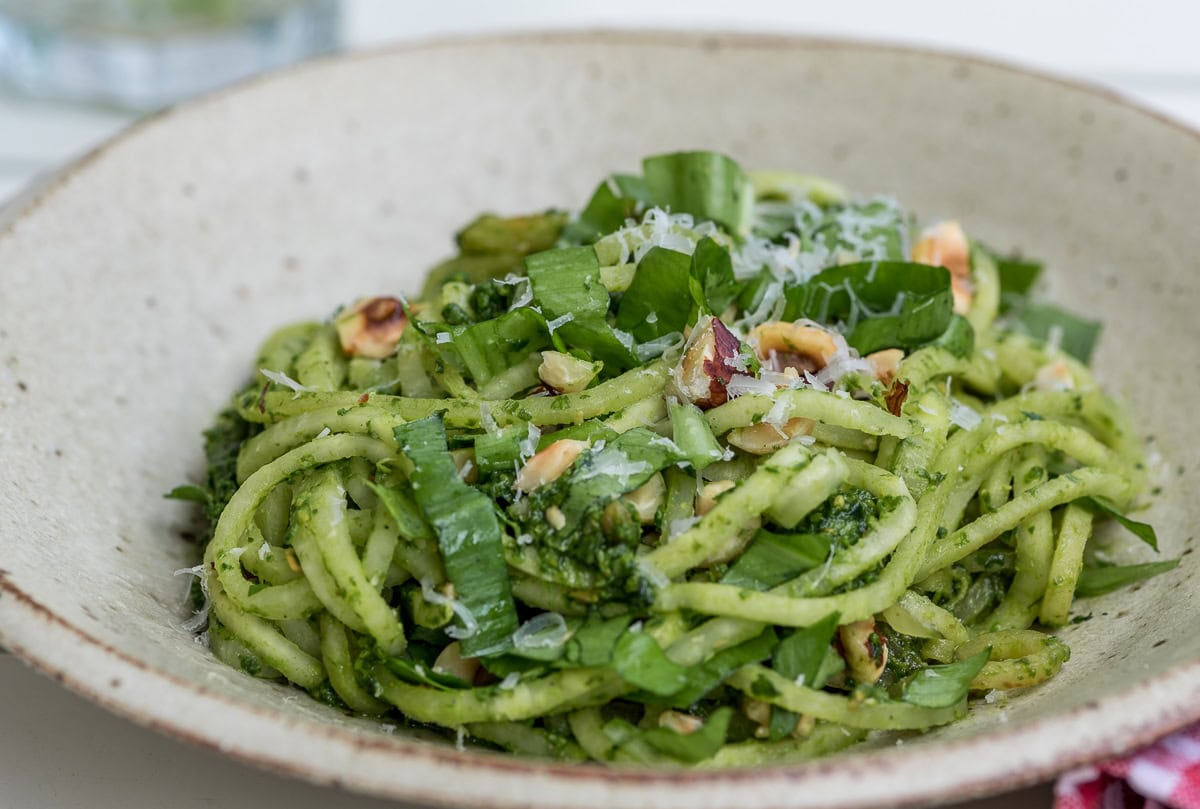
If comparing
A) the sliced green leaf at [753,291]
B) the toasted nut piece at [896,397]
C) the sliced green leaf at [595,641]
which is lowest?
the sliced green leaf at [595,641]

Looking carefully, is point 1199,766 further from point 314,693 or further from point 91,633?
point 91,633

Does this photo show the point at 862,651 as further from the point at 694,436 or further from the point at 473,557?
the point at 473,557

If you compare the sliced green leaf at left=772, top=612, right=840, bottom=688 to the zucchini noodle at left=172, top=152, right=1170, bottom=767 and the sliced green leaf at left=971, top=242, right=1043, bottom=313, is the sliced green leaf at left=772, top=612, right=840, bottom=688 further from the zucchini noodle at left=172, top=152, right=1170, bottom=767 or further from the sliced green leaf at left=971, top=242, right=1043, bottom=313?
the sliced green leaf at left=971, top=242, right=1043, bottom=313

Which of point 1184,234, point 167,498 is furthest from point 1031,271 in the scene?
point 167,498

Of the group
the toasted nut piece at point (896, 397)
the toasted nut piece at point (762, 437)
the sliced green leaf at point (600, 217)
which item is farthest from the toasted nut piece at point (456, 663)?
the sliced green leaf at point (600, 217)

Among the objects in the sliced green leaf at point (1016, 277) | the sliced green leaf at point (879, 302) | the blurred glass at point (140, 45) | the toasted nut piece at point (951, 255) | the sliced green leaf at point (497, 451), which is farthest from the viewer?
the blurred glass at point (140, 45)

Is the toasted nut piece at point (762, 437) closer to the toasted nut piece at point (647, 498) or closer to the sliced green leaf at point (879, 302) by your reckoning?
the toasted nut piece at point (647, 498)

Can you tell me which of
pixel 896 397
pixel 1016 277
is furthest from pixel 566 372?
pixel 1016 277
